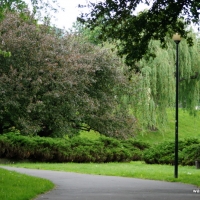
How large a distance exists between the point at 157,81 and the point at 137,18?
19865mm

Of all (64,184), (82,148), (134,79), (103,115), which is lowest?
(64,184)

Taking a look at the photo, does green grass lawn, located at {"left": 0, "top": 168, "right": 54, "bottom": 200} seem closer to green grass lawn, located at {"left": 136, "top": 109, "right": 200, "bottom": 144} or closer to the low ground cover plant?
the low ground cover plant

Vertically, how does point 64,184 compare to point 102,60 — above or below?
below

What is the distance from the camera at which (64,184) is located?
16125 millimetres

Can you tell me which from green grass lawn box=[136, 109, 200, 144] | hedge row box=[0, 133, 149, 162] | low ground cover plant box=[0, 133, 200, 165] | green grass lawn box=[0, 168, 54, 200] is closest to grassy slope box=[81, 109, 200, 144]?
green grass lawn box=[136, 109, 200, 144]

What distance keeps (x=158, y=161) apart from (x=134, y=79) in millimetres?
8353

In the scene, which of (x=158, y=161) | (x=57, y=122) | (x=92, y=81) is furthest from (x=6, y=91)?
(x=158, y=161)

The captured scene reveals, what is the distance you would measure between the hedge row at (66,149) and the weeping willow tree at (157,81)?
12.1 ft

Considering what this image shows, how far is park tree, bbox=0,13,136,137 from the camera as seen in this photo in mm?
29656

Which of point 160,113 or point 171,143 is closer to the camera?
point 171,143

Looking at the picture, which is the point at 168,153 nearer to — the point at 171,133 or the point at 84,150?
the point at 84,150

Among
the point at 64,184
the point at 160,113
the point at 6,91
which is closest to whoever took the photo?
the point at 64,184

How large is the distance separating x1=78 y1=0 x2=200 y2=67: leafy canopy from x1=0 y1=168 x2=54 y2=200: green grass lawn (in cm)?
517

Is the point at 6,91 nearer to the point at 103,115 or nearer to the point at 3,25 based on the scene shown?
the point at 3,25
